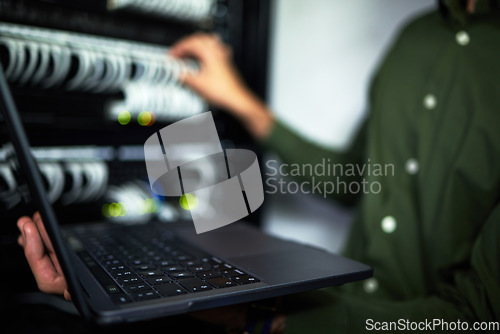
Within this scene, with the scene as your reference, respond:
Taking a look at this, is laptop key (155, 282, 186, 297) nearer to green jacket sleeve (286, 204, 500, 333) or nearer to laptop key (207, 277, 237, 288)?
laptop key (207, 277, 237, 288)

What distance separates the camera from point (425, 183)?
2.57 feet

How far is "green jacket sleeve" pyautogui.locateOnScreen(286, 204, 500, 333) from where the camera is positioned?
57 cm

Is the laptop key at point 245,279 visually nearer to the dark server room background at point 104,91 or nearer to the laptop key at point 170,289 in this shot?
the laptop key at point 170,289

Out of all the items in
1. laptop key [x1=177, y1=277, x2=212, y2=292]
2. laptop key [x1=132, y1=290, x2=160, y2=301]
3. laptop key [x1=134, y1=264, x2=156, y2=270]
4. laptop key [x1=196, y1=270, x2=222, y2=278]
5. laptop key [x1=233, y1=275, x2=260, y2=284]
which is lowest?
laptop key [x1=134, y1=264, x2=156, y2=270]

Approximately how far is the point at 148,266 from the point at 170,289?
0.09 metres

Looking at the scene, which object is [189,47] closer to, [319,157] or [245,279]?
[319,157]

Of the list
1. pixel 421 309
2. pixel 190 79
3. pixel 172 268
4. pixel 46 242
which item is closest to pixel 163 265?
pixel 172 268

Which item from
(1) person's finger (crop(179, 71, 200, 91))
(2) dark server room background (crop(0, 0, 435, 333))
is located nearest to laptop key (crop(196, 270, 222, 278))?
(2) dark server room background (crop(0, 0, 435, 333))

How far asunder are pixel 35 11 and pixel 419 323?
0.79 meters

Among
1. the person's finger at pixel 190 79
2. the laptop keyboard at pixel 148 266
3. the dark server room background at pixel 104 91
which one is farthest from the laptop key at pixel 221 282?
the person's finger at pixel 190 79

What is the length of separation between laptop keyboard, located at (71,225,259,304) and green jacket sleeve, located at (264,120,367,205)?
44cm

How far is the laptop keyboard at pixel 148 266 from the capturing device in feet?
1.42

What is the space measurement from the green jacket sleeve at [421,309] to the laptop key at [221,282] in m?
0.17

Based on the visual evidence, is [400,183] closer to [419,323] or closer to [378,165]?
[378,165]
